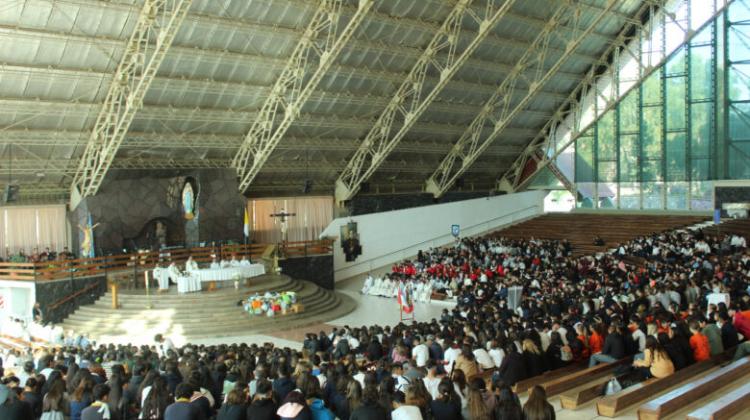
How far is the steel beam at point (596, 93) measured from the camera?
107 feet

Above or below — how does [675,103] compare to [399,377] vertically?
above

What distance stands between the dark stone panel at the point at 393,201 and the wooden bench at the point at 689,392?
24136mm

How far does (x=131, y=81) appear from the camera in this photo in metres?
22.2

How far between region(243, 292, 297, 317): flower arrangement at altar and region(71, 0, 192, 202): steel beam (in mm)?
6932

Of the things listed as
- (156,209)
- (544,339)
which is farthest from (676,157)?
(544,339)

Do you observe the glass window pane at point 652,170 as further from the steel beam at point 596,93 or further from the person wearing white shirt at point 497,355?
the person wearing white shirt at point 497,355

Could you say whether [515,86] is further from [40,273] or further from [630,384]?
[630,384]

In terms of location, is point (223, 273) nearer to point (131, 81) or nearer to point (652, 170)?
point (131, 81)

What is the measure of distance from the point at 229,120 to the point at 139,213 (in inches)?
207

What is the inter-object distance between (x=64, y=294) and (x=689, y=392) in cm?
1948

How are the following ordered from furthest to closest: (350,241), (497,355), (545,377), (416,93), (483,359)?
(350,241)
(416,93)
(497,355)
(483,359)
(545,377)

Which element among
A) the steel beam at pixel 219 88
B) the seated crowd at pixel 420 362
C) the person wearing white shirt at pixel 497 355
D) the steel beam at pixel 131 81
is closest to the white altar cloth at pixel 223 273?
the steel beam at pixel 131 81

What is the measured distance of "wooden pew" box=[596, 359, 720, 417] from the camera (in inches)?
319

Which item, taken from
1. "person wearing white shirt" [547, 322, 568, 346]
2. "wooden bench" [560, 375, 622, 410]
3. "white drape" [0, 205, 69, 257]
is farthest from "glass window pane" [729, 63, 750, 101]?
"white drape" [0, 205, 69, 257]
